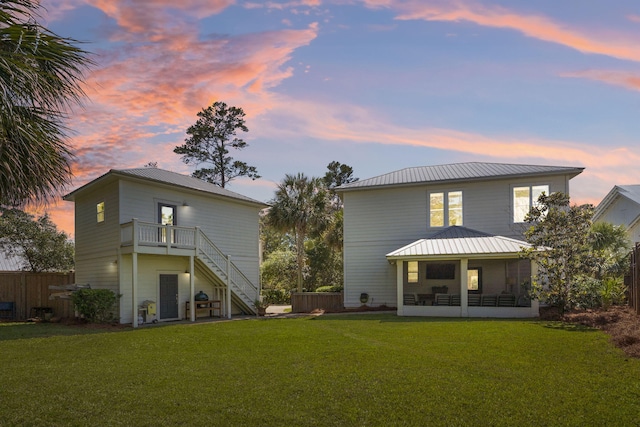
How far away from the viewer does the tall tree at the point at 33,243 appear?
27.0 metres

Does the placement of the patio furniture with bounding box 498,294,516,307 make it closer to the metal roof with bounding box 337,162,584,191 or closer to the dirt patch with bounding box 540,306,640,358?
the dirt patch with bounding box 540,306,640,358

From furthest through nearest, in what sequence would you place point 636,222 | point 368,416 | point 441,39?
point 636,222
point 441,39
point 368,416

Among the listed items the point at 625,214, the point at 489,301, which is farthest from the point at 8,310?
the point at 625,214

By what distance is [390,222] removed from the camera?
23.6 metres

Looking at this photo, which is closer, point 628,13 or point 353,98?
point 628,13

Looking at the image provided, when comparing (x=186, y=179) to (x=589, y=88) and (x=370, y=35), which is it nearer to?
(x=370, y=35)

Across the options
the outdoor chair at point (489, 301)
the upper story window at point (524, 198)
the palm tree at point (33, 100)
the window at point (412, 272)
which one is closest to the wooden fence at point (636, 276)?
the outdoor chair at point (489, 301)

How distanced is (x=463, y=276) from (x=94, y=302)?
14.6 m

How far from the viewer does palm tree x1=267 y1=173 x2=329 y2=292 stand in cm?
3003

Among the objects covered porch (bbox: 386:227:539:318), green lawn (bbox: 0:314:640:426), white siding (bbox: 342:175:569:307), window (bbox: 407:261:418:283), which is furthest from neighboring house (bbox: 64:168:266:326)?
covered porch (bbox: 386:227:539:318)

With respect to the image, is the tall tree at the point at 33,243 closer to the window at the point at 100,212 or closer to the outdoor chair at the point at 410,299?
the window at the point at 100,212

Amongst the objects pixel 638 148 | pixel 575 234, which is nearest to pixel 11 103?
pixel 575 234

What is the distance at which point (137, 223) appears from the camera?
18031mm

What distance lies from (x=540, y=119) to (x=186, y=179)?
54.4 ft
